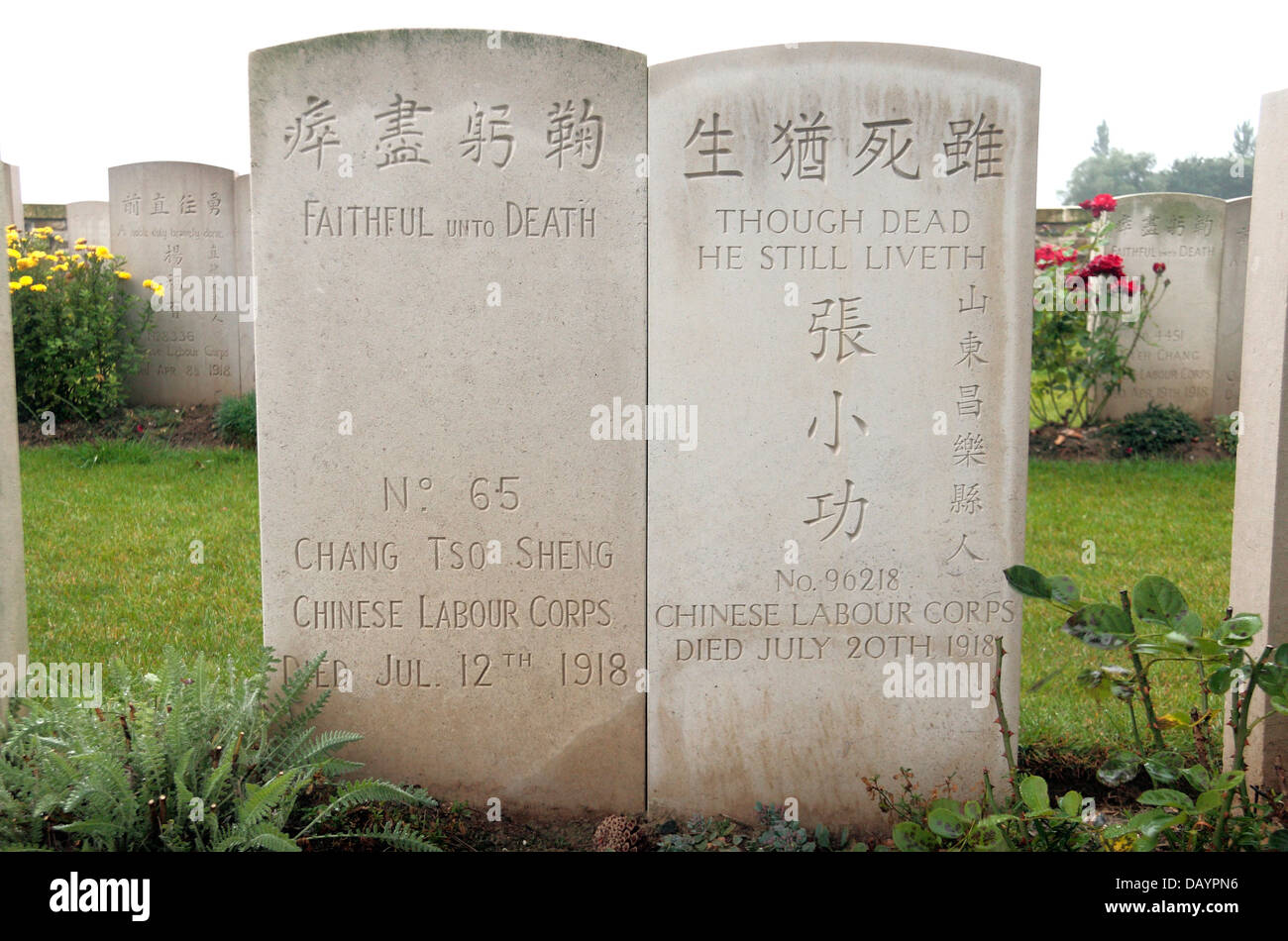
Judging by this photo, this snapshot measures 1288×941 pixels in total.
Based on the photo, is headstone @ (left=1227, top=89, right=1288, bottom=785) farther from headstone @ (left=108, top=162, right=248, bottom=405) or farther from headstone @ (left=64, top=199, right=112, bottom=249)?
headstone @ (left=64, top=199, right=112, bottom=249)

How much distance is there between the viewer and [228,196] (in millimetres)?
10531

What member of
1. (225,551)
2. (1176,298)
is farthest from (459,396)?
(1176,298)

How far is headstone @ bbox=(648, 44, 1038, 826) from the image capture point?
3.58m

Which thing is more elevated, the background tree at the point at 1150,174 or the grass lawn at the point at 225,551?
the background tree at the point at 1150,174

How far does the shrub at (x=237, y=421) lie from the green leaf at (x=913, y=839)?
7.85 m

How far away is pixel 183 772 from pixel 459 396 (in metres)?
1.43

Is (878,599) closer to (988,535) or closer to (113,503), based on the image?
(988,535)

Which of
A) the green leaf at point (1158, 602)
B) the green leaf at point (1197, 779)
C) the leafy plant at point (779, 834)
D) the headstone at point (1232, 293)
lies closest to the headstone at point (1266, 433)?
the green leaf at point (1197, 779)

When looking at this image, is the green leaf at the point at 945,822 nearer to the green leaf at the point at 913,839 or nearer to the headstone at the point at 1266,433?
the green leaf at the point at 913,839

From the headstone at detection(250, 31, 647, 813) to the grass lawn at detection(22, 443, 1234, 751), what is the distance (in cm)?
71

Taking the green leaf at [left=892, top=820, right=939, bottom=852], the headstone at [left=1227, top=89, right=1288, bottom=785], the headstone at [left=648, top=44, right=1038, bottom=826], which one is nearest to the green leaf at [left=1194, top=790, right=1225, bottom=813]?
Result: the green leaf at [left=892, top=820, right=939, bottom=852]

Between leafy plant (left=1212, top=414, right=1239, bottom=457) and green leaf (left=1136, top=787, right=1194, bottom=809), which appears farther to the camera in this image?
leafy plant (left=1212, top=414, right=1239, bottom=457)

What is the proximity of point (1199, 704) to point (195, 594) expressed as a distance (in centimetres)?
502

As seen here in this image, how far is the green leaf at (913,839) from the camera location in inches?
128
